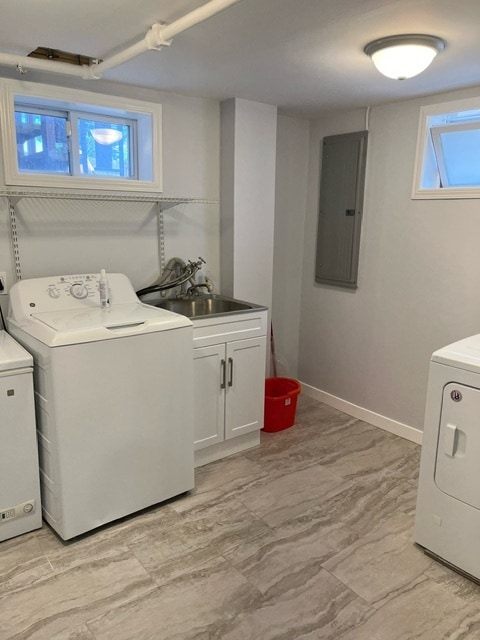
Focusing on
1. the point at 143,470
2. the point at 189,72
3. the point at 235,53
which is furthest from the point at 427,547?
the point at 189,72

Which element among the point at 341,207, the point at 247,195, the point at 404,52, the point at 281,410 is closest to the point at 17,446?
the point at 281,410

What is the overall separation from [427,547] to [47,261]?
236cm

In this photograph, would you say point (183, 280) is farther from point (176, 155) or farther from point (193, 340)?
point (176, 155)

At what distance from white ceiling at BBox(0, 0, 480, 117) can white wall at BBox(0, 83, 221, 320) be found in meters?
0.28

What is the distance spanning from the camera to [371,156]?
3225mm

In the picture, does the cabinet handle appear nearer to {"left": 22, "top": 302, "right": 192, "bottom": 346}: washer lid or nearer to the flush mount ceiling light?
{"left": 22, "top": 302, "right": 192, "bottom": 346}: washer lid

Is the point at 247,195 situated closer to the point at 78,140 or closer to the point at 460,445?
the point at 78,140

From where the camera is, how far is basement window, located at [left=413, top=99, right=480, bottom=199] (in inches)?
108

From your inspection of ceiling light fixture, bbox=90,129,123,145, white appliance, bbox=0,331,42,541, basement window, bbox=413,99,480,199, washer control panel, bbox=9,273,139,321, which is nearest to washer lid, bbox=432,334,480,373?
basement window, bbox=413,99,480,199

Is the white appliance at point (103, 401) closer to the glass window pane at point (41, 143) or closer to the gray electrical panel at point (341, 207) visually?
the glass window pane at point (41, 143)

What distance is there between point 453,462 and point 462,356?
441mm

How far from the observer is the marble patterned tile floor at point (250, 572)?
1.75 meters

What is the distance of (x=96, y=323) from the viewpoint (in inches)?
85.8

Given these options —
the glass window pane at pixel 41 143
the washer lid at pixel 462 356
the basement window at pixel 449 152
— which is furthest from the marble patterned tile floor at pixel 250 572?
the glass window pane at pixel 41 143
